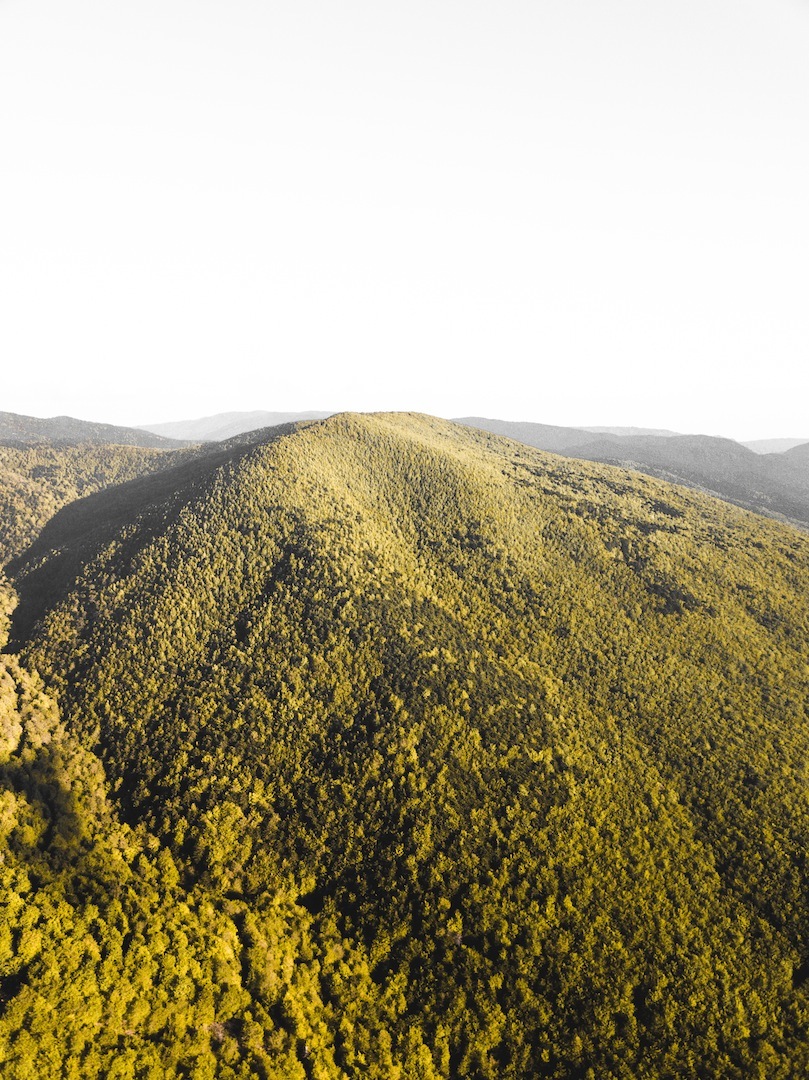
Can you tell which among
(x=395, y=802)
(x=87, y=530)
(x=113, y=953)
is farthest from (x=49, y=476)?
(x=395, y=802)

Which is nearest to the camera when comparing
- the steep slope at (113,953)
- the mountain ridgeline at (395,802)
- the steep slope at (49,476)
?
the steep slope at (113,953)

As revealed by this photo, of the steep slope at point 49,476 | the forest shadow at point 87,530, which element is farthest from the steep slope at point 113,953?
the steep slope at point 49,476

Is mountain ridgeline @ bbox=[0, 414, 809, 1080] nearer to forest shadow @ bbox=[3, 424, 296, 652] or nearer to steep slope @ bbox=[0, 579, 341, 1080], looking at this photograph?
steep slope @ bbox=[0, 579, 341, 1080]

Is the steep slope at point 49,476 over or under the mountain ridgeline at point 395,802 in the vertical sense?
over

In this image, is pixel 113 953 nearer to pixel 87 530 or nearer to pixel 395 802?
pixel 395 802

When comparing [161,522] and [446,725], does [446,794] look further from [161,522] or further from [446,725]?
[161,522]

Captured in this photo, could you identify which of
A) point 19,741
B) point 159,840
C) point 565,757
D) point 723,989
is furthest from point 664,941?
point 19,741

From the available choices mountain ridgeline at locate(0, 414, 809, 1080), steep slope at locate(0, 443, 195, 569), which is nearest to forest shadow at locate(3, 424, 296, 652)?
mountain ridgeline at locate(0, 414, 809, 1080)

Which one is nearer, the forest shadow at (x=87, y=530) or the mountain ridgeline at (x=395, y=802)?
the mountain ridgeline at (x=395, y=802)

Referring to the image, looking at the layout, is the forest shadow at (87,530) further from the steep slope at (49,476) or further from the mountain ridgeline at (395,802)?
the steep slope at (49,476)
